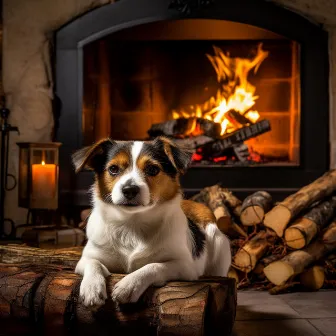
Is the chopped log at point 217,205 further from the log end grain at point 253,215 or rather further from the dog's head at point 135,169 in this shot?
the dog's head at point 135,169

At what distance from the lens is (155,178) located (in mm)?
2092

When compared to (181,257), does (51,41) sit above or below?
above

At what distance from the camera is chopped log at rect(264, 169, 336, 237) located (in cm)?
321

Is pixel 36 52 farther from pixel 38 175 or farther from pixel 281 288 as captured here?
pixel 281 288

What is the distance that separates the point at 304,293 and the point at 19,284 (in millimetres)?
1565

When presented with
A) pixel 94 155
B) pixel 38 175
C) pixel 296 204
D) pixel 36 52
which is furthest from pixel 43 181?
pixel 94 155

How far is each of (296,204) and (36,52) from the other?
1.93 m

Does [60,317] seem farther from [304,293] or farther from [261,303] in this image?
[304,293]

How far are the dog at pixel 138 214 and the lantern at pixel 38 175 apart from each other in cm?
150

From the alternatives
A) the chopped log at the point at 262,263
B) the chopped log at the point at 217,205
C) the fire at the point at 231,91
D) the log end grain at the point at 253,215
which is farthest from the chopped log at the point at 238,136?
the chopped log at the point at 262,263

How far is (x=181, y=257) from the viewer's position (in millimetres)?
2102

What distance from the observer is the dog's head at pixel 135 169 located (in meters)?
1.99

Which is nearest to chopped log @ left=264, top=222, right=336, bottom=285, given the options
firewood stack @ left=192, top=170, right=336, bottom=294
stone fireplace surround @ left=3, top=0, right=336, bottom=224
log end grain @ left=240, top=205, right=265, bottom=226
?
firewood stack @ left=192, top=170, right=336, bottom=294

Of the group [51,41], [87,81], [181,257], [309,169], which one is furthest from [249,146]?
[181,257]
